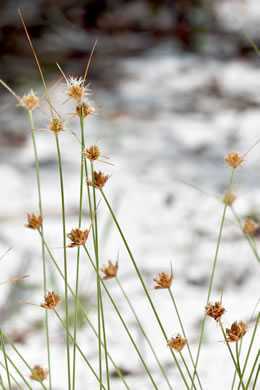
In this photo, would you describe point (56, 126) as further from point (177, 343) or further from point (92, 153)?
point (177, 343)

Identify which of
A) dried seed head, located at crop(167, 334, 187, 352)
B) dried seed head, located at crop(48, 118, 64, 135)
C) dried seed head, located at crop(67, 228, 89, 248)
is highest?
dried seed head, located at crop(48, 118, 64, 135)

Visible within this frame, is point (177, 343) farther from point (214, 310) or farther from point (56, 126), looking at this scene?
point (56, 126)

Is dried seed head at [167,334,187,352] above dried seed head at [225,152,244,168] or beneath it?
beneath

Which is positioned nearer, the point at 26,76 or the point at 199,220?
the point at 199,220

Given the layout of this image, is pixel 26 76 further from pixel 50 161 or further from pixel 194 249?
pixel 194 249

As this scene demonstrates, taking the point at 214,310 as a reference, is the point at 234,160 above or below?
above

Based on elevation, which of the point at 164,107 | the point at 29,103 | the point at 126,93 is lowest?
the point at 29,103

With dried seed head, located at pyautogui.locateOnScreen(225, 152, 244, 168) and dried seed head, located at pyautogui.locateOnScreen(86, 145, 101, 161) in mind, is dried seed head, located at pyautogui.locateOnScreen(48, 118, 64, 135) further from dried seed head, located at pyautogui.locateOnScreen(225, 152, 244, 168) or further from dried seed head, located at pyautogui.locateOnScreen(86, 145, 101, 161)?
dried seed head, located at pyautogui.locateOnScreen(225, 152, 244, 168)

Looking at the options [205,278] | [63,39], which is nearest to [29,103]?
[205,278]

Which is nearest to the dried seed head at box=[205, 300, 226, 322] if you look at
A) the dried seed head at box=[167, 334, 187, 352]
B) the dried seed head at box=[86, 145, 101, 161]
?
the dried seed head at box=[167, 334, 187, 352]

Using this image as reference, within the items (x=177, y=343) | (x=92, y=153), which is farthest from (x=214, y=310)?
(x=92, y=153)

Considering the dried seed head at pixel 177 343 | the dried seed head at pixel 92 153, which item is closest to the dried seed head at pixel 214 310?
the dried seed head at pixel 177 343
